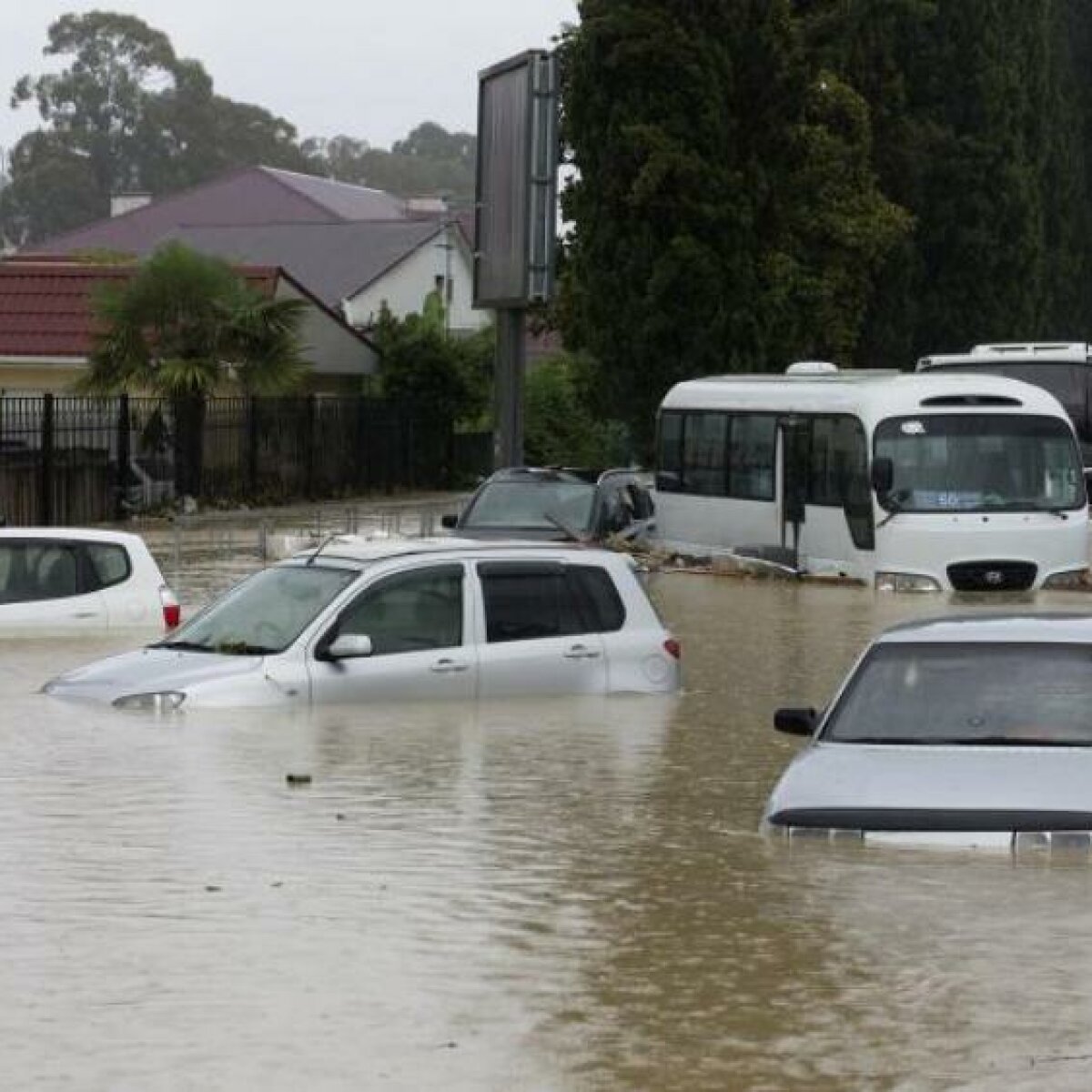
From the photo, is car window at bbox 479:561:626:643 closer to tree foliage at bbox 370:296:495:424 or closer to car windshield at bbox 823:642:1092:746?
car windshield at bbox 823:642:1092:746

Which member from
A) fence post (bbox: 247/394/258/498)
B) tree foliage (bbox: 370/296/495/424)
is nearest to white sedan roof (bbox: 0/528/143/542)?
fence post (bbox: 247/394/258/498)

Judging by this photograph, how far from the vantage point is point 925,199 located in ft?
197

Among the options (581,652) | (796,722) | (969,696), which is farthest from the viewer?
(581,652)

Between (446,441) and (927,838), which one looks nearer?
(927,838)

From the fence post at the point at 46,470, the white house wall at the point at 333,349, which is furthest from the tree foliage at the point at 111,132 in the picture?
the fence post at the point at 46,470

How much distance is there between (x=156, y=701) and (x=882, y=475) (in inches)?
622

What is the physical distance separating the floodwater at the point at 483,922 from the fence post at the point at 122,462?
96.7 feet

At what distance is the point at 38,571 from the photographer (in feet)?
77.6

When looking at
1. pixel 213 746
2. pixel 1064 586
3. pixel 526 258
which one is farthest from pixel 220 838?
pixel 526 258

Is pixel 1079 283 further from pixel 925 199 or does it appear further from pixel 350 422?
pixel 350 422

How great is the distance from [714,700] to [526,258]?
1618 cm

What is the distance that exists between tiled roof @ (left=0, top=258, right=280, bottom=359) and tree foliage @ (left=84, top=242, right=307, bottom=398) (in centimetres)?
492

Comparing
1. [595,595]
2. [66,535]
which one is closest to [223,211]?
[66,535]

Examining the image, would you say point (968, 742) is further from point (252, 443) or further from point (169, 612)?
point (252, 443)
